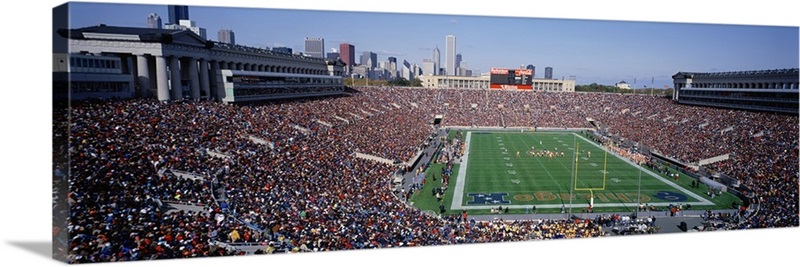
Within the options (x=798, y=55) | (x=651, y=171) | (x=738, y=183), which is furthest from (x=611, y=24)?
(x=651, y=171)

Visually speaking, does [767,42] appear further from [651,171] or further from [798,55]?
[651,171]

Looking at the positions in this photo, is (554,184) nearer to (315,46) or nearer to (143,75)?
(315,46)

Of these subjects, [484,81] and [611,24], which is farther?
[484,81]

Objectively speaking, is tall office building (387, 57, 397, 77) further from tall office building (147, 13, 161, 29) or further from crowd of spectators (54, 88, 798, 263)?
tall office building (147, 13, 161, 29)

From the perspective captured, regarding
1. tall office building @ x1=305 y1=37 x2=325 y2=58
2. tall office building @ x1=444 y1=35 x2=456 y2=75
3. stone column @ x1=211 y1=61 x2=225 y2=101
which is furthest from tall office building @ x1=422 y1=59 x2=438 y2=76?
stone column @ x1=211 y1=61 x2=225 y2=101

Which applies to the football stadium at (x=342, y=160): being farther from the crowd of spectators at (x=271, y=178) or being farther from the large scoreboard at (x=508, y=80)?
the large scoreboard at (x=508, y=80)

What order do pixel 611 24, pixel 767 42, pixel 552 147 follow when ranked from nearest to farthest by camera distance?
1. pixel 611 24
2. pixel 767 42
3. pixel 552 147

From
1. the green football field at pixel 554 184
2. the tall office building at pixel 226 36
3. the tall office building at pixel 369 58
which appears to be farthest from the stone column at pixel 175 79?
the green football field at pixel 554 184

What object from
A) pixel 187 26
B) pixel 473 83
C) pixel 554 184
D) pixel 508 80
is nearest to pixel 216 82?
pixel 187 26
